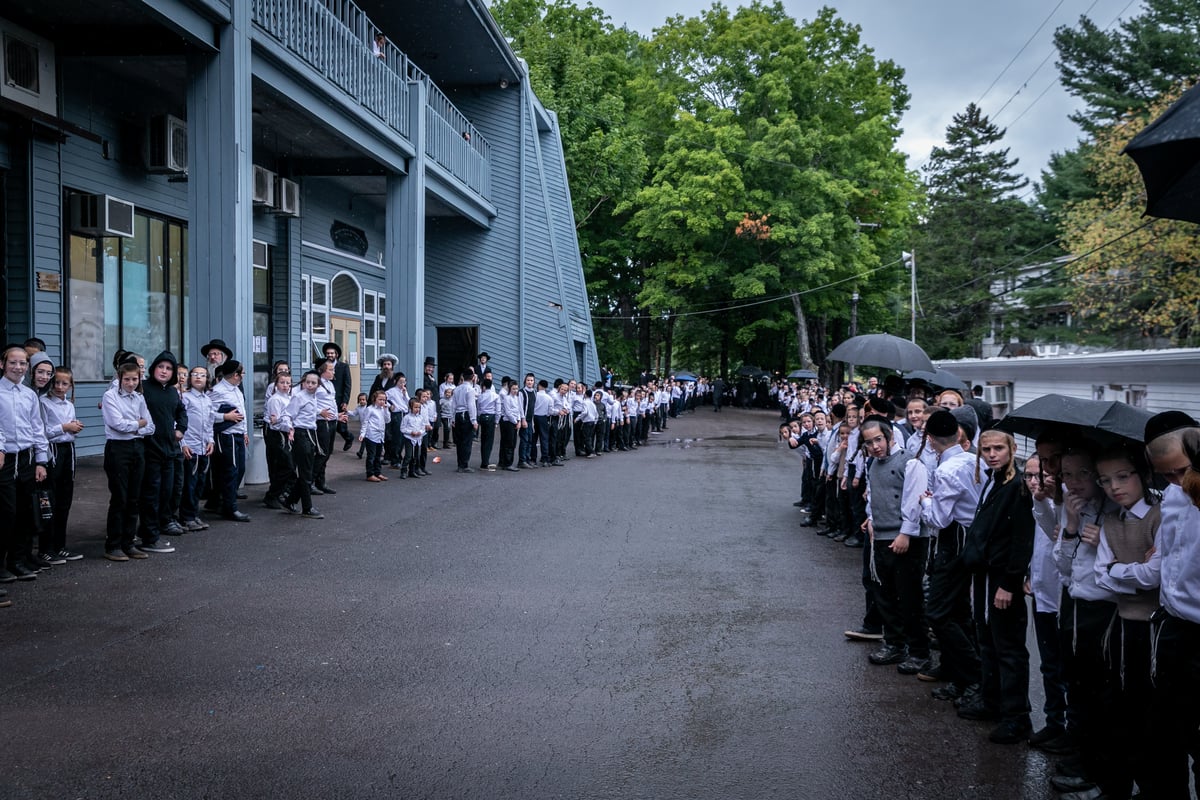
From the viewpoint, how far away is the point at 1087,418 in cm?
442

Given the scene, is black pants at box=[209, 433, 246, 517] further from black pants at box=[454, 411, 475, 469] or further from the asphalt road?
black pants at box=[454, 411, 475, 469]

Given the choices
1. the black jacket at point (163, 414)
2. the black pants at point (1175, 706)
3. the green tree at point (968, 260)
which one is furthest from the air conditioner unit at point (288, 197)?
the green tree at point (968, 260)

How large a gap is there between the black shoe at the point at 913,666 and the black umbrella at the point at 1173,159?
10.6 ft

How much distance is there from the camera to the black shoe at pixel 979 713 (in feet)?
18.1

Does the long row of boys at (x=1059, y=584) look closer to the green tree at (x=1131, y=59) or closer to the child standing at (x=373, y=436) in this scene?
the child standing at (x=373, y=436)

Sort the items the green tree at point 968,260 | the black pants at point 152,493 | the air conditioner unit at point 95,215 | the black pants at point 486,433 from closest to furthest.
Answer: the black pants at point 152,493 → the air conditioner unit at point 95,215 → the black pants at point 486,433 → the green tree at point 968,260

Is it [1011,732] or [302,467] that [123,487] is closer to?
[302,467]

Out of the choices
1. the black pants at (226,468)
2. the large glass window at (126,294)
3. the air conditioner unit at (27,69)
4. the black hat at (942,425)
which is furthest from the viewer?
the large glass window at (126,294)

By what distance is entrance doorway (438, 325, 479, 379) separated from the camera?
29141 millimetres

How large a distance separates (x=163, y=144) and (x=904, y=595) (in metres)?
14.4

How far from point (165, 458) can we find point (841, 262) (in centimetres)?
3858

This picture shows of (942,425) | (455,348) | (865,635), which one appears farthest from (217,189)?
(455,348)

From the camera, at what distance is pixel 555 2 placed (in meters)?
44.2

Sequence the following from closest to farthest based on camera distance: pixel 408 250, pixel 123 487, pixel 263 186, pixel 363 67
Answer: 1. pixel 123 487
2. pixel 363 67
3. pixel 263 186
4. pixel 408 250
